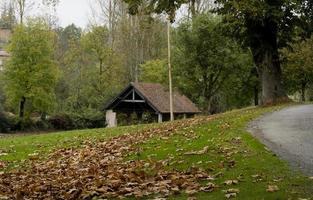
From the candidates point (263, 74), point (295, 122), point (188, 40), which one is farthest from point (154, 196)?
point (188, 40)

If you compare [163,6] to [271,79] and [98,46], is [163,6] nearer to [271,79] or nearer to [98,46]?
[271,79]

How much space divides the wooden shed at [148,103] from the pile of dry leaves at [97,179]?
36.3m

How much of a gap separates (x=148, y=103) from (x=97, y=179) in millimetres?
41213

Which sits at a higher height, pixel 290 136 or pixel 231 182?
pixel 290 136

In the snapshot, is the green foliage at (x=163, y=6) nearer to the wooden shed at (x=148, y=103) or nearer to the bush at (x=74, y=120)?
the wooden shed at (x=148, y=103)

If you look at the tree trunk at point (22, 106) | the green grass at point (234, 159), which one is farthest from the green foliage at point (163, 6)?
the tree trunk at point (22, 106)

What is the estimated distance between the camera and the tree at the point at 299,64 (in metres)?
50.4

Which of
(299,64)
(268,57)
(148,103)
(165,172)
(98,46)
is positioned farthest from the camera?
(98,46)

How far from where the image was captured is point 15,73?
1981 inches

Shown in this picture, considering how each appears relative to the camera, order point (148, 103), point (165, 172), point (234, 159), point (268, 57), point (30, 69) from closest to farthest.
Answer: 1. point (165, 172)
2. point (234, 159)
3. point (268, 57)
4. point (30, 69)
5. point (148, 103)

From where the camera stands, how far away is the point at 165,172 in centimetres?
1010

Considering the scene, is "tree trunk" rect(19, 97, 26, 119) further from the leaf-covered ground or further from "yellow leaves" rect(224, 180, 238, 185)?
"yellow leaves" rect(224, 180, 238, 185)

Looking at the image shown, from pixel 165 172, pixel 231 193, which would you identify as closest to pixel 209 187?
pixel 231 193

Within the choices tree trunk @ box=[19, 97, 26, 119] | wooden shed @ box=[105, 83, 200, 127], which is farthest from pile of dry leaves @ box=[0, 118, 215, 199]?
tree trunk @ box=[19, 97, 26, 119]
